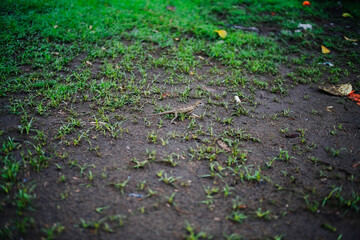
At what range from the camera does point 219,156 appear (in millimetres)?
2873

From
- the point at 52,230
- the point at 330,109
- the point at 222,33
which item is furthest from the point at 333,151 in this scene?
the point at 222,33

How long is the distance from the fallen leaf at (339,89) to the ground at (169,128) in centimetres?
9

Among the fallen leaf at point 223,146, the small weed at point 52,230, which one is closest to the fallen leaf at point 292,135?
the fallen leaf at point 223,146

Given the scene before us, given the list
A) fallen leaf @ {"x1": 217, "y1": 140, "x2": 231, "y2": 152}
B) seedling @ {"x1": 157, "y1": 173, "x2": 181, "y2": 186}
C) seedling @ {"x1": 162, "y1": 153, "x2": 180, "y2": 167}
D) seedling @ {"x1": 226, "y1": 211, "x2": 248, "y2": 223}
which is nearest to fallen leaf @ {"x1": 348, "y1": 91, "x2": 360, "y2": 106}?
fallen leaf @ {"x1": 217, "y1": 140, "x2": 231, "y2": 152}

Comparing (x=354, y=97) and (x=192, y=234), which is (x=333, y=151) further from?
(x=192, y=234)

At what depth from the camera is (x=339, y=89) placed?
4.12 meters

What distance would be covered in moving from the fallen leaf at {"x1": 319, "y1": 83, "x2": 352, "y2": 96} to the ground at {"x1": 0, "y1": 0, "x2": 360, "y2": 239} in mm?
91

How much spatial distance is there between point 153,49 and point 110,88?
1.63 metres

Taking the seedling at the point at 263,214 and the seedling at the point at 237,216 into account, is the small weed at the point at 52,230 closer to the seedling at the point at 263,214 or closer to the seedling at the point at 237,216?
the seedling at the point at 237,216

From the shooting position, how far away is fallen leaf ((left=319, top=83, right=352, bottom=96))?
4070mm

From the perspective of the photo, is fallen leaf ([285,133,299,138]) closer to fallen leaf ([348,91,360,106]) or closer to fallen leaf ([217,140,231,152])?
fallen leaf ([217,140,231,152])

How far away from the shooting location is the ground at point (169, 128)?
215 cm

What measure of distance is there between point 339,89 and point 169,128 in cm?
312

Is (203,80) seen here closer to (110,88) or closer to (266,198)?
(110,88)
